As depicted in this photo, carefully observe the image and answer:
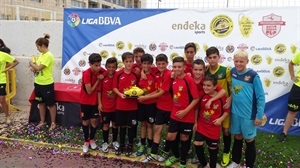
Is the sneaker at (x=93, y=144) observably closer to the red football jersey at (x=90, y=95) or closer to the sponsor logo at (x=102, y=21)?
the red football jersey at (x=90, y=95)

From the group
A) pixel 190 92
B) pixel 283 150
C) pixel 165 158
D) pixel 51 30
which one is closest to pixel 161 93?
pixel 190 92

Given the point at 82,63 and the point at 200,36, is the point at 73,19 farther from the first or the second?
the point at 200,36

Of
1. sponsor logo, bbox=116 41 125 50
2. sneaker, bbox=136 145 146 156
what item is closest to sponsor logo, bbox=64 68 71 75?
sponsor logo, bbox=116 41 125 50

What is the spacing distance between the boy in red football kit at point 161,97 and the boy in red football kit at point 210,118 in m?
0.48

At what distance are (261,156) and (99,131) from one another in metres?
2.88

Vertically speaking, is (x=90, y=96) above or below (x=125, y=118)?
above

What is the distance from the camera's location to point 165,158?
4527 mm

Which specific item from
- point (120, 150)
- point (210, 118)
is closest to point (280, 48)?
point (210, 118)

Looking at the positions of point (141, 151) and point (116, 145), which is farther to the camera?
point (116, 145)

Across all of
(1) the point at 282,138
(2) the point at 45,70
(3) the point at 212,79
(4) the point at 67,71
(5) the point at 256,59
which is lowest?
(1) the point at 282,138

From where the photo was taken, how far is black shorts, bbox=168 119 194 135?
4.08m

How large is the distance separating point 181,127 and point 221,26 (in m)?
2.70

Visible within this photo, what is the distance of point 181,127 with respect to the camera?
4117mm

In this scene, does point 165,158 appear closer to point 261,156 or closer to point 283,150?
point 261,156
